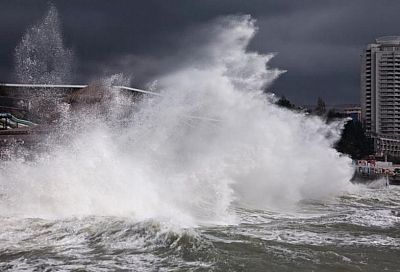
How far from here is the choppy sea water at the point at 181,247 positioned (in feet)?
32.7

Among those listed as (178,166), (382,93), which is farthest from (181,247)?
(382,93)

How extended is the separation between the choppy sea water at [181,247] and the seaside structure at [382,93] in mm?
107892

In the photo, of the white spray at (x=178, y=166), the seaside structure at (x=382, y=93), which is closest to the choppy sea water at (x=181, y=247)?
the white spray at (x=178, y=166)

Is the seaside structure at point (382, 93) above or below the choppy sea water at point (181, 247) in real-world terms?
above

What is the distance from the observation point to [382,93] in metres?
127

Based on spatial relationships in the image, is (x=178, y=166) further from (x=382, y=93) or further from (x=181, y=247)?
(x=382, y=93)

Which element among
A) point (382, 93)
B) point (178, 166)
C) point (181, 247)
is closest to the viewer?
point (181, 247)

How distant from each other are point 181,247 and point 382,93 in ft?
408

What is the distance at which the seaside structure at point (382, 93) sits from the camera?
121 m

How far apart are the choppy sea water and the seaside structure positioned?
10789 cm

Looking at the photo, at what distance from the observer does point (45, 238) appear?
454 inches

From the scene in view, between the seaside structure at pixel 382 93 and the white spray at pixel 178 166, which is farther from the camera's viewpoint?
the seaside structure at pixel 382 93

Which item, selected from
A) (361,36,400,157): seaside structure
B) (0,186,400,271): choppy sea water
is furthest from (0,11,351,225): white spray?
(361,36,400,157): seaside structure

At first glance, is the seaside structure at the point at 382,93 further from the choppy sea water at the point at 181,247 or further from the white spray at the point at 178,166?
the choppy sea water at the point at 181,247
